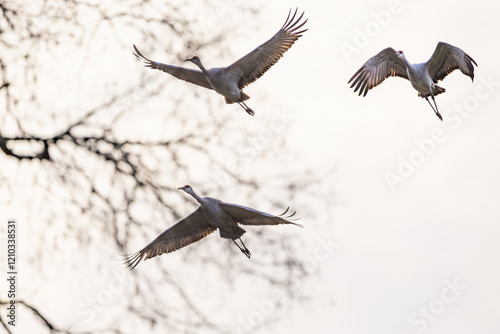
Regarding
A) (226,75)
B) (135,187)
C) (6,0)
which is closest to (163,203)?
(135,187)

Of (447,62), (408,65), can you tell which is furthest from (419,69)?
(447,62)

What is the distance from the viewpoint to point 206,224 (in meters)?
14.5

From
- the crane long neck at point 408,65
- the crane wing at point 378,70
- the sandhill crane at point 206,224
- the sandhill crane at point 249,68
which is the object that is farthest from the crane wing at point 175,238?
the crane long neck at point 408,65

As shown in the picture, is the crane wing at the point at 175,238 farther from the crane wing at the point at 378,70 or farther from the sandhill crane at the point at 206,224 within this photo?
the crane wing at the point at 378,70

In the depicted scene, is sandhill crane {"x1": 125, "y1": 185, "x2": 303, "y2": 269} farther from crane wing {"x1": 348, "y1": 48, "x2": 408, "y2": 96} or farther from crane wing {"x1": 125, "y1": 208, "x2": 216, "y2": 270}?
crane wing {"x1": 348, "y1": 48, "x2": 408, "y2": 96}

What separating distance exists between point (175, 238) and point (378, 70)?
13.0 feet

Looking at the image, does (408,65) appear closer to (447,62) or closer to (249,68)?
(447,62)

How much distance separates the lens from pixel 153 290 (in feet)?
54.9

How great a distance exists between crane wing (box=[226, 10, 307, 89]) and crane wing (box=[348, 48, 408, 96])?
1.40 m

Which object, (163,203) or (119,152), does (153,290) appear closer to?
(163,203)

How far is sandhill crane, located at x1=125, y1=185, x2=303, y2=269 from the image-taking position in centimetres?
1373

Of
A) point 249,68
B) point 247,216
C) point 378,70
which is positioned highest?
point 378,70

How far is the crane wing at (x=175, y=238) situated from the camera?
14.4m

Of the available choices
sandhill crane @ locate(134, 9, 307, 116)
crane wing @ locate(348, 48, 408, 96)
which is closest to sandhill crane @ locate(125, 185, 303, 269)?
sandhill crane @ locate(134, 9, 307, 116)
